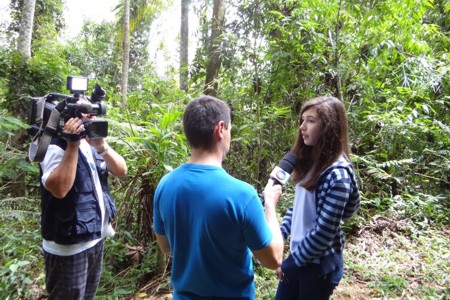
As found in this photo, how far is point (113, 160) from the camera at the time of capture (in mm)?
2326

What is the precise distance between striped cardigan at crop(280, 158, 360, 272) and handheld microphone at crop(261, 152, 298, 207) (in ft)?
0.59

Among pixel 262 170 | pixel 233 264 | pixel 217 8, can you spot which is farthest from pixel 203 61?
pixel 233 264

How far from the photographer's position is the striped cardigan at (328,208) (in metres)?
1.69

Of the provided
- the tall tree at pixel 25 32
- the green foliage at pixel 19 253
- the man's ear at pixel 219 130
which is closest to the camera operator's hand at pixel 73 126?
the man's ear at pixel 219 130

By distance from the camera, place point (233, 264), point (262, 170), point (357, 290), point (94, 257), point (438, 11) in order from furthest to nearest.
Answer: point (438, 11) → point (262, 170) → point (357, 290) → point (94, 257) → point (233, 264)

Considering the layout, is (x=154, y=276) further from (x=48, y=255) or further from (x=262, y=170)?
(x=262, y=170)

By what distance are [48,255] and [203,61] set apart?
432 centimetres

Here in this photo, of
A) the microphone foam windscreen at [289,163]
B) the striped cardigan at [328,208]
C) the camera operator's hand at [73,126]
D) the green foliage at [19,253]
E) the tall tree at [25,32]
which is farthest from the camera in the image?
the tall tree at [25,32]

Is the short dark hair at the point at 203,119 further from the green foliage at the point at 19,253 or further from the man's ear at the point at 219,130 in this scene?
the green foliage at the point at 19,253

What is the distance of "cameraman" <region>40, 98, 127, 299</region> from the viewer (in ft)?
5.96

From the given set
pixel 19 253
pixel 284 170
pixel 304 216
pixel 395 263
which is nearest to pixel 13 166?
pixel 19 253

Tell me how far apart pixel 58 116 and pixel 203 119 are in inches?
37.6

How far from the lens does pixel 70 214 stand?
1.90 metres

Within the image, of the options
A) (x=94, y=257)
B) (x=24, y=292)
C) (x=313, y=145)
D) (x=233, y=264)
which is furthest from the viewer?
(x=24, y=292)
